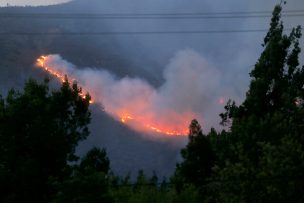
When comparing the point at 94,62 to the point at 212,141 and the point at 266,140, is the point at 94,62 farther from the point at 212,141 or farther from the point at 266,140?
the point at 266,140

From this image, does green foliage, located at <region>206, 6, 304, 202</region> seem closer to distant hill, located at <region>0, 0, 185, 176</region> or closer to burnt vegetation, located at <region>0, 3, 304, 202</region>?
burnt vegetation, located at <region>0, 3, 304, 202</region>

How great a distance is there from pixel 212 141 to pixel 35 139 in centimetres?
968

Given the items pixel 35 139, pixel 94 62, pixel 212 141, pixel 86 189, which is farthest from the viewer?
pixel 94 62

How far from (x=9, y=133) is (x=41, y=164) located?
7.63 feet

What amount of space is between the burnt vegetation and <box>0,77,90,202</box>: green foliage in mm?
Result: 50

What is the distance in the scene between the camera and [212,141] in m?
31.4

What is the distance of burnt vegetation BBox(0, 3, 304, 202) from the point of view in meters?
25.1

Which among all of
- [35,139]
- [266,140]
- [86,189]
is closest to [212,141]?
[266,140]

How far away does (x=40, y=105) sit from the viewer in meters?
30.3

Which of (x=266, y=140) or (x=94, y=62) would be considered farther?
(x=94, y=62)

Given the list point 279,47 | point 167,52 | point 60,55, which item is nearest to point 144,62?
point 167,52

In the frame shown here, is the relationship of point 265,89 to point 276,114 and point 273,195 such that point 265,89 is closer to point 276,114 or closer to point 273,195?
point 276,114

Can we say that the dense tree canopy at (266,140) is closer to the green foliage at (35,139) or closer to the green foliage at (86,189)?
the green foliage at (86,189)

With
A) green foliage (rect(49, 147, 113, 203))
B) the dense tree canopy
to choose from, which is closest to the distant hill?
the dense tree canopy
